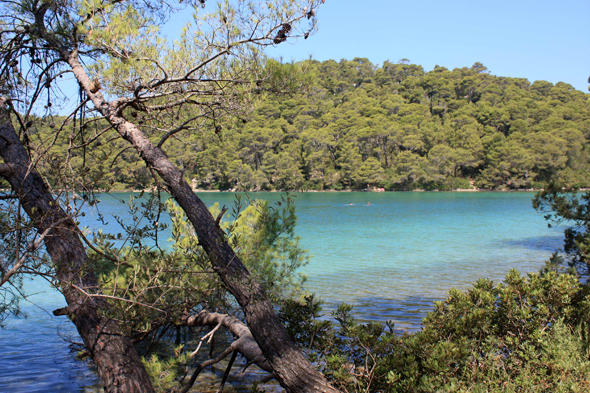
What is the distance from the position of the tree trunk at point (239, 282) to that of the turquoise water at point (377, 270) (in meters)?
0.50

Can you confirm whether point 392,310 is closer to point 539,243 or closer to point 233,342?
point 233,342

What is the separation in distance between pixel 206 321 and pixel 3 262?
5.84 ft

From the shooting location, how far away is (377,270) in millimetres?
11211

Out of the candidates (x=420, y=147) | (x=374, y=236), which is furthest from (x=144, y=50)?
(x=420, y=147)

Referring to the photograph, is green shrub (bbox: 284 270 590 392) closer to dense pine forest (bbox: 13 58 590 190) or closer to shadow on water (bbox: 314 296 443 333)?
shadow on water (bbox: 314 296 443 333)

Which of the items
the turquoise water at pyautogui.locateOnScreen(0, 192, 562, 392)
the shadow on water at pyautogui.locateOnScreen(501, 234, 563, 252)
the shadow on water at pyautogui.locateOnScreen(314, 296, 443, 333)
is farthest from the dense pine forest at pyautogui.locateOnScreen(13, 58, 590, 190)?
the shadow on water at pyautogui.locateOnScreen(314, 296, 443, 333)

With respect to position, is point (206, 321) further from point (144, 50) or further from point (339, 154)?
point (339, 154)

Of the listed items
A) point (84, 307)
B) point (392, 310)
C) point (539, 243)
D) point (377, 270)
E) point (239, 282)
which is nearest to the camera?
point (84, 307)

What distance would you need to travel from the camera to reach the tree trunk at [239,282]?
2576mm

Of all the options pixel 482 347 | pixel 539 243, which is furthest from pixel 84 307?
pixel 539 243

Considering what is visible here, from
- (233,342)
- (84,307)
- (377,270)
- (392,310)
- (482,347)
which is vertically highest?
(84,307)

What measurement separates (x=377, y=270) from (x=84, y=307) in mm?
9548

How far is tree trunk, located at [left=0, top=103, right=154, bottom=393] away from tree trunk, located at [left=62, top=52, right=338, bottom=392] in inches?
23.7

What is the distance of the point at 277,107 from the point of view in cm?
7125
